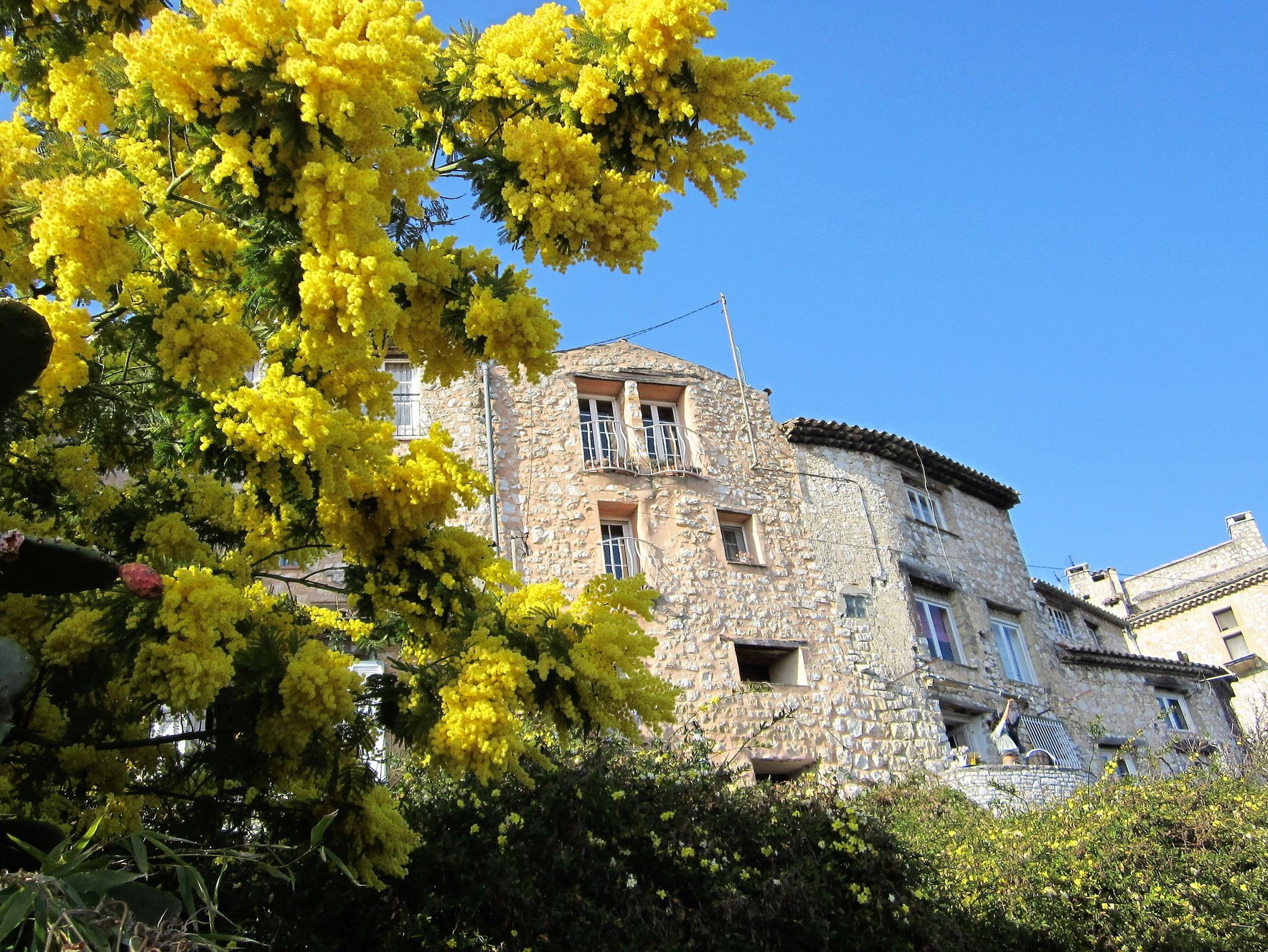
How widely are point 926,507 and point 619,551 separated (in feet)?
23.1

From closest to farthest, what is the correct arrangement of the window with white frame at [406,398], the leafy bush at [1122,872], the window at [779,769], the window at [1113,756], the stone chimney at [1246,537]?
1. the leafy bush at [1122,872]
2. the window at [779,769]
3. the window with white frame at [406,398]
4. the window at [1113,756]
5. the stone chimney at [1246,537]

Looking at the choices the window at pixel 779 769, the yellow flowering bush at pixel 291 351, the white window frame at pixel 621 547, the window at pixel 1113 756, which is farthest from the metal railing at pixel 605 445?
the window at pixel 1113 756

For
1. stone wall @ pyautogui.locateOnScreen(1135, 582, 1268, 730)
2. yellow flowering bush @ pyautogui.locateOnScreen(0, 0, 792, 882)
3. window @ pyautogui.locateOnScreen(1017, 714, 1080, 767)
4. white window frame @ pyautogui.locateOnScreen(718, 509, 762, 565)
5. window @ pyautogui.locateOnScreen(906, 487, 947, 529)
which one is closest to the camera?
yellow flowering bush @ pyautogui.locateOnScreen(0, 0, 792, 882)

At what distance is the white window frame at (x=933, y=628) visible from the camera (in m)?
18.0

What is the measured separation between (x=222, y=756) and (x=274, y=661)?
26.9 inches

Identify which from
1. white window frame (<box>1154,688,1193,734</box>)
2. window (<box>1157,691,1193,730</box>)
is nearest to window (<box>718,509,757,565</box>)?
white window frame (<box>1154,688,1193,734</box>)

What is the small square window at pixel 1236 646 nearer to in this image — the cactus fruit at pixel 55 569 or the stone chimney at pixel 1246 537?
the stone chimney at pixel 1246 537

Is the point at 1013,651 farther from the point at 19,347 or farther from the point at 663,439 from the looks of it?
the point at 19,347

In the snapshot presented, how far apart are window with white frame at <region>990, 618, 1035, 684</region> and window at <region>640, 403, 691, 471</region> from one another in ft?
22.5

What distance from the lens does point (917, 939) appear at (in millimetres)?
8180

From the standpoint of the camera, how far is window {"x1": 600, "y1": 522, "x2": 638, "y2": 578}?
1593 cm

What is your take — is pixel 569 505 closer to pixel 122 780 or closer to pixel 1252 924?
pixel 1252 924

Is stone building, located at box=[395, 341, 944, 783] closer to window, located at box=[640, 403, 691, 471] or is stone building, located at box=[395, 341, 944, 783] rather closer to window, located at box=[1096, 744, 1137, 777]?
window, located at box=[640, 403, 691, 471]

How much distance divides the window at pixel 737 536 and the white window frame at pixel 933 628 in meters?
3.34
